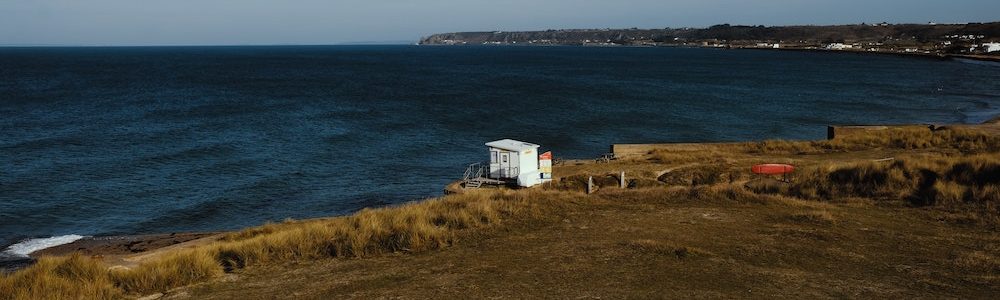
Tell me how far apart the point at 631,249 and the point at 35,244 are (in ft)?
61.5

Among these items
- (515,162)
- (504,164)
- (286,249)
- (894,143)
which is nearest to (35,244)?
(286,249)

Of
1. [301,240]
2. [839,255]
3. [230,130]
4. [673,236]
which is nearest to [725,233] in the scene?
[673,236]

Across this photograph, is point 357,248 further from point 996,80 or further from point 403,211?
point 996,80

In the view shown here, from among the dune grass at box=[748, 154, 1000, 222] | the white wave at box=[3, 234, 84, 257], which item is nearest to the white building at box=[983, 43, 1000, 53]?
the dune grass at box=[748, 154, 1000, 222]

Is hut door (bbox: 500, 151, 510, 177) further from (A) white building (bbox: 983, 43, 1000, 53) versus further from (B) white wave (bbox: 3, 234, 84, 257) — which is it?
(A) white building (bbox: 983, 43, 1000, 53)

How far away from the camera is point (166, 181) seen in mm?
32844

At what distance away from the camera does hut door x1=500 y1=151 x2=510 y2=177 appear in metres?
27.4

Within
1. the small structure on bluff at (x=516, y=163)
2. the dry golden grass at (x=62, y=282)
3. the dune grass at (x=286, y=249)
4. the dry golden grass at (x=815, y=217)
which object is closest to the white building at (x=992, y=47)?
the small structure on bluff at (x=516, y=163)

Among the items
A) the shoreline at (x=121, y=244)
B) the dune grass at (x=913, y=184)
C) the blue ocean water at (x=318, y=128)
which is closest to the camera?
the dune grass at (x=913, y=184)

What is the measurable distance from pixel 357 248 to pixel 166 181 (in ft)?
74.3

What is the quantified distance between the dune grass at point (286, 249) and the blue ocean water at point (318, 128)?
12.0m

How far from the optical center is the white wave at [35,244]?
2190 centimetres

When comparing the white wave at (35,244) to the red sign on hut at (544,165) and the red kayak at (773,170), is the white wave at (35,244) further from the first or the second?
the red kayak at (773,170)

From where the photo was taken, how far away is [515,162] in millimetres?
27000
